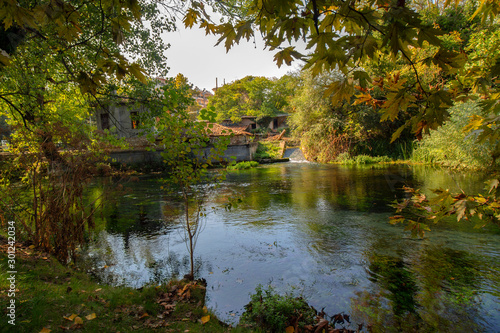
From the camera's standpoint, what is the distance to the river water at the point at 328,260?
14.0ft

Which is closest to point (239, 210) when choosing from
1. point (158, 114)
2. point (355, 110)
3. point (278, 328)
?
point (158, 114)

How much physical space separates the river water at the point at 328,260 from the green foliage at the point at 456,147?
6.74m

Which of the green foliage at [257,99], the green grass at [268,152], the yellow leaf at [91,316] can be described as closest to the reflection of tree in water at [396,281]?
the yellow leaf at [91,316]

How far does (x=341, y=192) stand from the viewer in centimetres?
1334

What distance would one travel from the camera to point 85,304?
3.28 m

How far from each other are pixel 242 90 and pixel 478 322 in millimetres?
55208

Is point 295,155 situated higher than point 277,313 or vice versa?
point 295,155

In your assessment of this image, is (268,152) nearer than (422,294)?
No

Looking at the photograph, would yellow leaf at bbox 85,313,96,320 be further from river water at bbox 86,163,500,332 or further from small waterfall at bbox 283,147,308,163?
small waterfall at bbox 283,147,308,163

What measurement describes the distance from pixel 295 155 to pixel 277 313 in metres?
28.1

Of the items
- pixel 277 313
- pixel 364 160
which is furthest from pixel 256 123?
pixel 277 313

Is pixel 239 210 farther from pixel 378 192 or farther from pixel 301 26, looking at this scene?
pixel 301 26

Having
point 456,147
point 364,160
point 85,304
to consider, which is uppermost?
point 456,147

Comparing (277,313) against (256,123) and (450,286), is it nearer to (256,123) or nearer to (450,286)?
(450,286)
